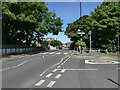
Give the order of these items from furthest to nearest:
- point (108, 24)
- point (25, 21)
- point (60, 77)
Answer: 1. point (108, 24)
2. point (25, 21)
3. point (60, 77)

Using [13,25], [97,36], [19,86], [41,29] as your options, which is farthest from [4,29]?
[19,86]

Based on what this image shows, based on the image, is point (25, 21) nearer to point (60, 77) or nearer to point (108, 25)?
point (108, 25)

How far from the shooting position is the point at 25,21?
49.8 meters

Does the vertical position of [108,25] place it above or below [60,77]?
above

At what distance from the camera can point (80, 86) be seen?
12234 mm

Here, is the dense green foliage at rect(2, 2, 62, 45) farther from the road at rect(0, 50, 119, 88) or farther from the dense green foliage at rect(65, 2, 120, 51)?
the road at rect(0, 50, 119, 88)

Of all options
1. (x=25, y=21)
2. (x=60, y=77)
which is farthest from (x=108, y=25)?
(x=60, y=77)

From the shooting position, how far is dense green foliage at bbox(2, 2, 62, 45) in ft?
159

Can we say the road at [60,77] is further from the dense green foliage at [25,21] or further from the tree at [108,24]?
the tree at [108,24]

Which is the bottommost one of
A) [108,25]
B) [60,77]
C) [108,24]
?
[60,77]

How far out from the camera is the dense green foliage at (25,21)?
48.4 m

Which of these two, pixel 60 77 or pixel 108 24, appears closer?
pixel 60 77

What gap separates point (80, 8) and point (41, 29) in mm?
23670

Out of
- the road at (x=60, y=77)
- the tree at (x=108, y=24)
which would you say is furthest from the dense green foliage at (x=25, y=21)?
the road at (x=60, y=77)
